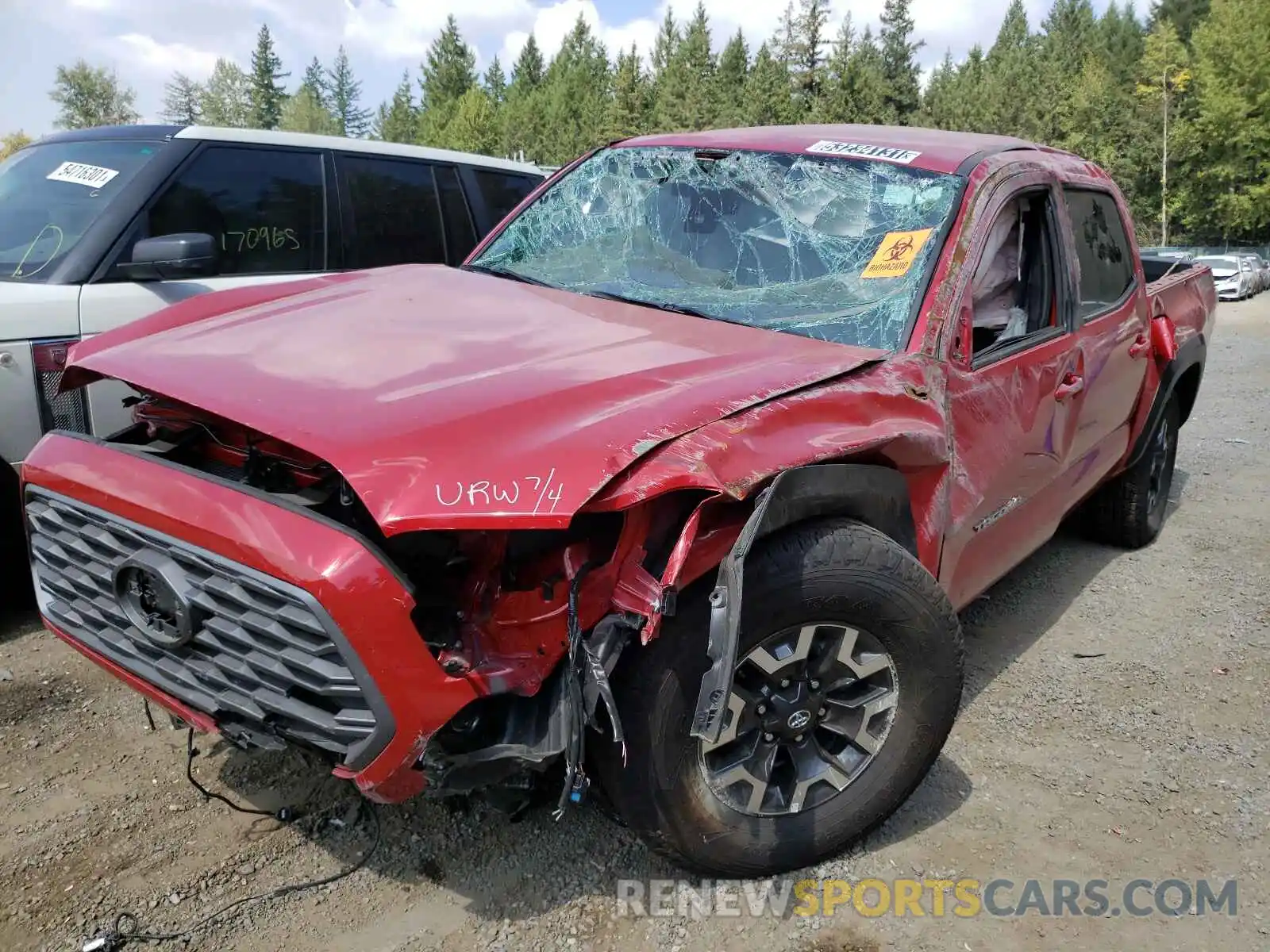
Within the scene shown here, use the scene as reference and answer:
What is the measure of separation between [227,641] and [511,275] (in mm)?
1917

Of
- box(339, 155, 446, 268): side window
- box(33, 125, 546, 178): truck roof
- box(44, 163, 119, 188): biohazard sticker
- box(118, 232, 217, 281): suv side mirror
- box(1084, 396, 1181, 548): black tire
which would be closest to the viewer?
box(118, 232, 217, 281): suv side mirror

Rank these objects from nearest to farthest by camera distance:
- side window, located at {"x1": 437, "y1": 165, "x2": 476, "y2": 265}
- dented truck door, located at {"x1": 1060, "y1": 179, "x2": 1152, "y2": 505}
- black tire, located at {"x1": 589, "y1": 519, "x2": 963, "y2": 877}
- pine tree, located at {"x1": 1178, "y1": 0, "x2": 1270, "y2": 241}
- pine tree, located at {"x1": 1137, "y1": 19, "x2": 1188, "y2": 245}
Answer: black tire, located at {"x1": 589, "y1": 519, "x2": 963, "y2": 877}
dented truck door, located at {"x1": 1060, "y1": 179, "x2": 1152, "y2": 505}
side window, located at {"x1": 437, "y1": 165, "x2": 476, "y2": 265}
pine tree, located at {"x1": 1178, "y1": 0, "x2": 1270, "y2": 241}
pine tree, located at {"x1": 1137, "y1": 19, "x2": 1188, "y2": 245}

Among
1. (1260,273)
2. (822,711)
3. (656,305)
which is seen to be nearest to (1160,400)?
(656,305)

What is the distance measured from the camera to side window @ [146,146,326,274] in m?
4.40

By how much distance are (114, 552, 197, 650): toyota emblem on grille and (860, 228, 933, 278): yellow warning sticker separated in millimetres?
2097

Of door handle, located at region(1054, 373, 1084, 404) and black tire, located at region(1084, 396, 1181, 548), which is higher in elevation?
door handle, located at region(1054, 373, 1084, 404)

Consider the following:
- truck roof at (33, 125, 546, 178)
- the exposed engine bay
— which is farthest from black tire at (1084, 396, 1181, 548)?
truck roof at (33, 125, 546, 178)

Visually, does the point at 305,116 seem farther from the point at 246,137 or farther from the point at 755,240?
the point at 755,240

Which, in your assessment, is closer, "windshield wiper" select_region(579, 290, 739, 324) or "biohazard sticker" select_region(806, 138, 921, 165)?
"windshield wiper" select_region(579, 290, 739, 324)

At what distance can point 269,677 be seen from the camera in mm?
2033

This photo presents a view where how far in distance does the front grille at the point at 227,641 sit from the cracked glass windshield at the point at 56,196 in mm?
2159

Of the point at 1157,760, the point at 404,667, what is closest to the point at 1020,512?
the point at 1157,760

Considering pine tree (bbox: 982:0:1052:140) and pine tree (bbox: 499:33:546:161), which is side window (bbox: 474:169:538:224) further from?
pine tree (bbox: 982:0:1052:140)

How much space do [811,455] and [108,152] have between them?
3.85 m
